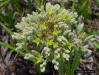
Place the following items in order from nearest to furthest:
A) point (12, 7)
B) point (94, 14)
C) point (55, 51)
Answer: point (55, 51), point (94, 14), point (12, 7)

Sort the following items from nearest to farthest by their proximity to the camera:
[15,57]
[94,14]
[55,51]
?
1. [55,51]
2. [15,57]
3. [94,14]

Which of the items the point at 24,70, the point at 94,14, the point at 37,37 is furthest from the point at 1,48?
the point at 94,14

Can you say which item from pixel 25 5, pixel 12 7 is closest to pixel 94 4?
pixel 25 5

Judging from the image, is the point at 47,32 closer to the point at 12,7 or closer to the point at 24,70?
the point at 24,70

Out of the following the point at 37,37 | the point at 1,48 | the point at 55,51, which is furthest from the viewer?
the point at 1,48

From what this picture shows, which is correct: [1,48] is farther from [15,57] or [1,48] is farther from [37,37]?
[37,37]

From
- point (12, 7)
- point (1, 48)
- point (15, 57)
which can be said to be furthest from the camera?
point (12, 7)

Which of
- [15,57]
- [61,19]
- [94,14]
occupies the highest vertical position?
[61,19]

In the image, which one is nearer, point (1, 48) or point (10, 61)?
point (10, 61)

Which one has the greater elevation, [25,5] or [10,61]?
[25,5]
